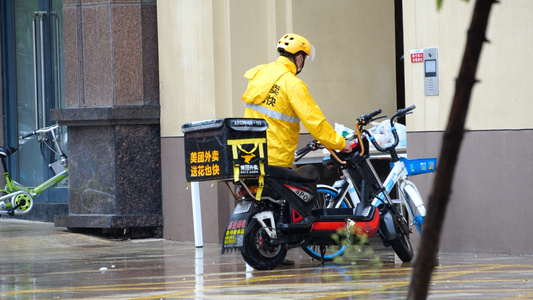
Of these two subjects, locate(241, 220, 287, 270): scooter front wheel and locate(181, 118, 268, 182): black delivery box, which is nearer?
locate(181, 118, 268, 182): black delivery box

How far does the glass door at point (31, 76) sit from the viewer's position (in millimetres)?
14383

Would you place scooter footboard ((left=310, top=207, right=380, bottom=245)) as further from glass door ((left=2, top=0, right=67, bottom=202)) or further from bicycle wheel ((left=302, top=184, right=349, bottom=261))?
glass door ((left=2, top=0, right=67, bottom=202))

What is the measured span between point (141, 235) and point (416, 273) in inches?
400

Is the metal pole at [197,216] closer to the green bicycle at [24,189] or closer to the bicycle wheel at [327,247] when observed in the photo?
the bicycle wheel at [327,247]

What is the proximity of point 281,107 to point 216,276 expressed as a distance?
151 cm

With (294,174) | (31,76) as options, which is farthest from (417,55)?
(31,76)

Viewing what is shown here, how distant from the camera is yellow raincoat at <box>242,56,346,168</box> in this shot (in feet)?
25.3

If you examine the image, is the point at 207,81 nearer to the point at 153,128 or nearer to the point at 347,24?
the point at 153,128

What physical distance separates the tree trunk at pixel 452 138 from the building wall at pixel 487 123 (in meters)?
6.60

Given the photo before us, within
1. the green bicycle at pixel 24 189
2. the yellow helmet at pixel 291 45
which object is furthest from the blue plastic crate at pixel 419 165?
the green bicycle at pixel 24 189

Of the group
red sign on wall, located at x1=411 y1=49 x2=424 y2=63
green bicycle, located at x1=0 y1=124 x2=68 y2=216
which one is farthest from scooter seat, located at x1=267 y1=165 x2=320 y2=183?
green bicycle, located at x1=0 y1=124 x2=68 y2=216

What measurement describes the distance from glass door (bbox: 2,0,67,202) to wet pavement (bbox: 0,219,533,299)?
4.13m

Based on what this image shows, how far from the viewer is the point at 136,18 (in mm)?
11422

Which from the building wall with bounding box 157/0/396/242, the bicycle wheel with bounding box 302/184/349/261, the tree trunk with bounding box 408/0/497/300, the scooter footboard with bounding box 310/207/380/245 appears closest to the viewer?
the tree trunk with bounding box 408/0/497/300
